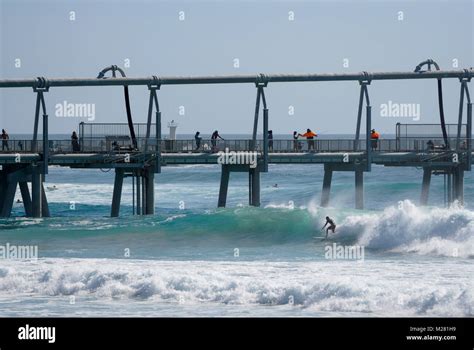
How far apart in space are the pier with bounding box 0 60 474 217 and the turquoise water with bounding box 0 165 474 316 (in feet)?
6.60

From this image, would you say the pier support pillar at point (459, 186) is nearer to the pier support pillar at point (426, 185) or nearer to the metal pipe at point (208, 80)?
the pier support pillar at point (426, 185)

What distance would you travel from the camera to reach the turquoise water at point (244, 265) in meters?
29.7

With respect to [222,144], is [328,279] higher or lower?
lower

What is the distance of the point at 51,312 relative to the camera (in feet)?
95.1

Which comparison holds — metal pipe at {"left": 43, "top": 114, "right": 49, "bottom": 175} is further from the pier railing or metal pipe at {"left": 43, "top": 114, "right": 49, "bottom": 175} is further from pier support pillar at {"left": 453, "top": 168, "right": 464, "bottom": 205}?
pier support pillar at {"left": 453, "top": 168, "right": 464, "bottom": 205}

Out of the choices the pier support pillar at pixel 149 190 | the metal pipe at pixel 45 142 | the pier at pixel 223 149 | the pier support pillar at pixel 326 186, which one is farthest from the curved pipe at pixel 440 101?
the metal pipe at pixel 45 142

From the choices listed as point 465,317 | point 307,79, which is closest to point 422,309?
point 465,317

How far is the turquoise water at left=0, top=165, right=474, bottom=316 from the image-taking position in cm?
2970

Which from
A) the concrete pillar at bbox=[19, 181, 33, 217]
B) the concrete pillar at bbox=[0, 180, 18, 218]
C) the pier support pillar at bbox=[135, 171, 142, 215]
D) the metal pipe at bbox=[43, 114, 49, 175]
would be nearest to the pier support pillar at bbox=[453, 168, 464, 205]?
the pier support pillar at bbox=[135, 171, 142, 215]

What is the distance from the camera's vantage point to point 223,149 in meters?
49.4

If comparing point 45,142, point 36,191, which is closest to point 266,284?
point 45,142

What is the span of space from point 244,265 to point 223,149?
45.7 ft
